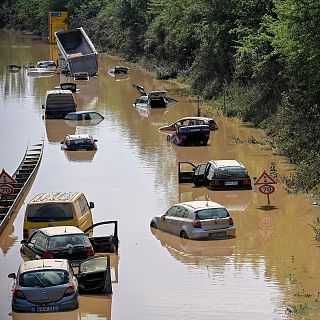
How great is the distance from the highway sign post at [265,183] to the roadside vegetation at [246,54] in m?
2.29

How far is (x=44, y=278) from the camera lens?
82.0 feet

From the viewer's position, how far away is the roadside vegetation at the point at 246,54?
4628cm

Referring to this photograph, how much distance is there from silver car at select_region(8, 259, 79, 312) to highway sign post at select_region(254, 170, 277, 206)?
14.2 meters

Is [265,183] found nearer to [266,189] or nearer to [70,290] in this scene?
[266,189]

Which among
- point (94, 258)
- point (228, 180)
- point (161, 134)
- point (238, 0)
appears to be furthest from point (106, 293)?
point (238, 0)

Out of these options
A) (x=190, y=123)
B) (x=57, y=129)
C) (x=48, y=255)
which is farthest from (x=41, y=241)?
(x=57, y=129)

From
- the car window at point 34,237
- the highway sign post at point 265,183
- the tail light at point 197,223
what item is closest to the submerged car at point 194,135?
the highway sign post at point 265,183

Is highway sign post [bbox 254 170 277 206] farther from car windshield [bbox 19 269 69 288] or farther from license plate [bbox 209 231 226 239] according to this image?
car windshield [bbox 19 269 69 288]

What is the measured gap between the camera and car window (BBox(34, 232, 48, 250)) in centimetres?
2919

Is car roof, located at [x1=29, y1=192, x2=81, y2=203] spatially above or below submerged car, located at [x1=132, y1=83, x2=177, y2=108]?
above

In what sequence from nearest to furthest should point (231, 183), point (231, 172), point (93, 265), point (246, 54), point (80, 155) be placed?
1. point (93, 265)
2. point (231, 183)
3. point (231, 172)
4. point (80, 155)
5. point (246, 54)

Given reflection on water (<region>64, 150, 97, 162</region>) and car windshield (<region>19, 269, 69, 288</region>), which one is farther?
reflection on water (<region>64, 150, 97, 162</region>)

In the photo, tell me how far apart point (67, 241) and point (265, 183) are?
11.3m

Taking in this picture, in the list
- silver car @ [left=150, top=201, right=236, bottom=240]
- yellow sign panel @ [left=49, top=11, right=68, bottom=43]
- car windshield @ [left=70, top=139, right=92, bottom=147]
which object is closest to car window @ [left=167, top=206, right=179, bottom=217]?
silver car @ [left=150, top=201, right=236, bottom=240]
